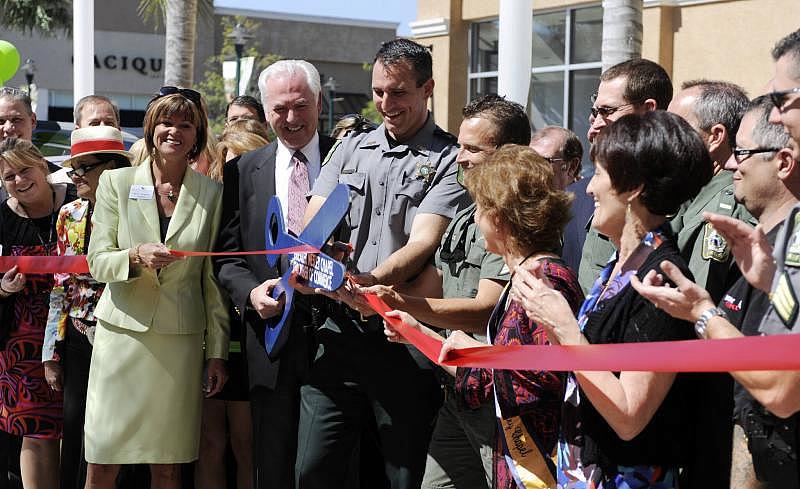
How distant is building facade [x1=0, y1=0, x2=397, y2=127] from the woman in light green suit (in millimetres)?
37104

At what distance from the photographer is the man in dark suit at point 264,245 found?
486cm

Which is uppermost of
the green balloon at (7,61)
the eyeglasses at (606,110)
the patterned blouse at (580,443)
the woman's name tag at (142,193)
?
the green balloon at (7,61)

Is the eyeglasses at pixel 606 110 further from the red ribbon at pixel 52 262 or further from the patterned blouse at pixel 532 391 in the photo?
the red ribbon at pixel 52 262

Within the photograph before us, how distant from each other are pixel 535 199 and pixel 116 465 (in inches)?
110

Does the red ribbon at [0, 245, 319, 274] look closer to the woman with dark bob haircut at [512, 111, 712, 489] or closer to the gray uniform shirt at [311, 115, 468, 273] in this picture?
the gray uniform shirt at [311, 115, 468, 273]

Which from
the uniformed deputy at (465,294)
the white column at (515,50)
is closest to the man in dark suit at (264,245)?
the uniformed deputy at (465,294)

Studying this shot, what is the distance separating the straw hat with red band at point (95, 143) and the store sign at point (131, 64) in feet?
146

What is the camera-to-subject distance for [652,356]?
2.75 metres

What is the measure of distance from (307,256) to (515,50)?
4.11 meters

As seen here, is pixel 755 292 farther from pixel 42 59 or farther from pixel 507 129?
pixel 42 59

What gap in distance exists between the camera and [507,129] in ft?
14.6

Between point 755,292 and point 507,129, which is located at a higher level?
point 507,129

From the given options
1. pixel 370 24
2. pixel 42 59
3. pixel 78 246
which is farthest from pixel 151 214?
pixel 370 24

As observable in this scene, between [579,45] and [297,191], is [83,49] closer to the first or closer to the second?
[579,45]
